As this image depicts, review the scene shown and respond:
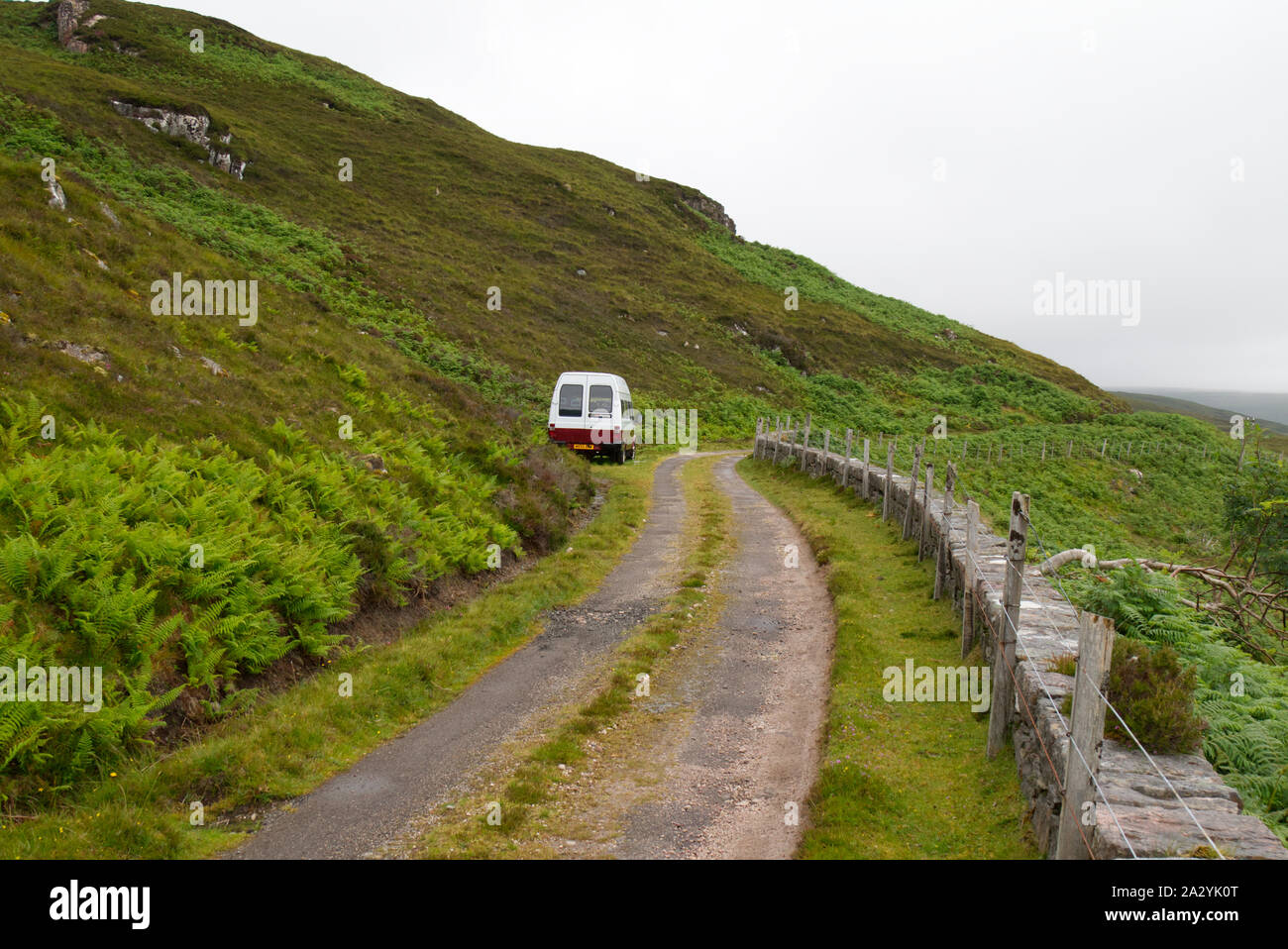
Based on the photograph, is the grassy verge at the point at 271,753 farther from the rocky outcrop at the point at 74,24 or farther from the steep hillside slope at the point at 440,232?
the rocky outcrop at the point at 74,24

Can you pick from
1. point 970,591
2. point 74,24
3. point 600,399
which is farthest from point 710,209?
point 970,591

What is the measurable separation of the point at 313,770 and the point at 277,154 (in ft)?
183

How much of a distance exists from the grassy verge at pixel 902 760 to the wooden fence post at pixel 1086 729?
0.99 m

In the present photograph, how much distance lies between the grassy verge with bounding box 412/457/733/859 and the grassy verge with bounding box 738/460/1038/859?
1976 millimetres

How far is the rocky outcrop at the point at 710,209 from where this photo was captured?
98250mm

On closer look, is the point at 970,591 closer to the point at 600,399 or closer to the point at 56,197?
the point at 56,197

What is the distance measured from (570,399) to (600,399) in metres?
1.03

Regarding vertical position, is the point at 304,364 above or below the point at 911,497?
above

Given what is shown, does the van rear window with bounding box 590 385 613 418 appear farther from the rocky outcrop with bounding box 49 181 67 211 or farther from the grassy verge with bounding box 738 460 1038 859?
the grassy verge with bounding box 738 460 1038 859

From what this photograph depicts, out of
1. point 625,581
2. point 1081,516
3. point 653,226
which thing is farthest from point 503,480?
point 653,226

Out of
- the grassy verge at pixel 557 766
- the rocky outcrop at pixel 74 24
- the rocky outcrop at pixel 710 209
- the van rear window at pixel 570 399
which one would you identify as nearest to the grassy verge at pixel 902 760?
the grassy verge at pixel 557 766

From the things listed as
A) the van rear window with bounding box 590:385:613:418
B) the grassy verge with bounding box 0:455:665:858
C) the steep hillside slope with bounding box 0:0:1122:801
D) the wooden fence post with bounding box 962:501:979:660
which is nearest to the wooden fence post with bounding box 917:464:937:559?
the wooden fence post with bounding box 962:501:979:660

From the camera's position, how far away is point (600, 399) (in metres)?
26.0

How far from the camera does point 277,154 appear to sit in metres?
51.9
